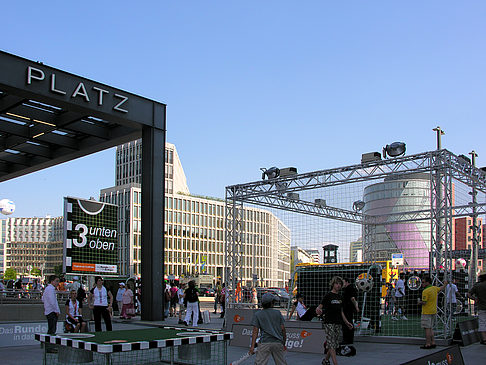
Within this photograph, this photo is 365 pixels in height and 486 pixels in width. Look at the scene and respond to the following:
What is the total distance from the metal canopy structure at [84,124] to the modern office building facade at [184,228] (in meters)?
78.3

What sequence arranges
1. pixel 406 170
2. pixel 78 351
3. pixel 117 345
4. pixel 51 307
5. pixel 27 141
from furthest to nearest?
pixel 27 141, pixel 406 170, pixel 51 307, pixel 78 351, pixel 117 345

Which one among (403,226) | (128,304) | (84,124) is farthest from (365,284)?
(403,226)

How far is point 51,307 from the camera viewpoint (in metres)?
11.5

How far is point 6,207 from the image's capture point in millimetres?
24641

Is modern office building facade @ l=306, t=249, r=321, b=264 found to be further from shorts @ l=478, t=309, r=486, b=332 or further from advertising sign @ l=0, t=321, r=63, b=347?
advertising sign @ l=0, t=321, r=63, b=347

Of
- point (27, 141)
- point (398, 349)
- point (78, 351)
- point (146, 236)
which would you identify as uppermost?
point (27, 141)

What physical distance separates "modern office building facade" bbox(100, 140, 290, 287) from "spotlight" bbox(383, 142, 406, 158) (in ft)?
276

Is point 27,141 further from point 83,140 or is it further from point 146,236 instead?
point 146,236

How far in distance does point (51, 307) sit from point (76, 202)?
6766 millimetres

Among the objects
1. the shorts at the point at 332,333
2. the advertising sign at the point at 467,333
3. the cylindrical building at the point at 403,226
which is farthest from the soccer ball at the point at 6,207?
the advertising sign at the point at 467,333

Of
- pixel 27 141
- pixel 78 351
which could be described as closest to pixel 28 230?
pixel 27 141

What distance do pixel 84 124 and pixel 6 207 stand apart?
368 inches

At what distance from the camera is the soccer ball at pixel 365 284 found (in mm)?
14633

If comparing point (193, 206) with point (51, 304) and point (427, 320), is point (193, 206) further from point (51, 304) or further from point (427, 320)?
point (427, 320)
